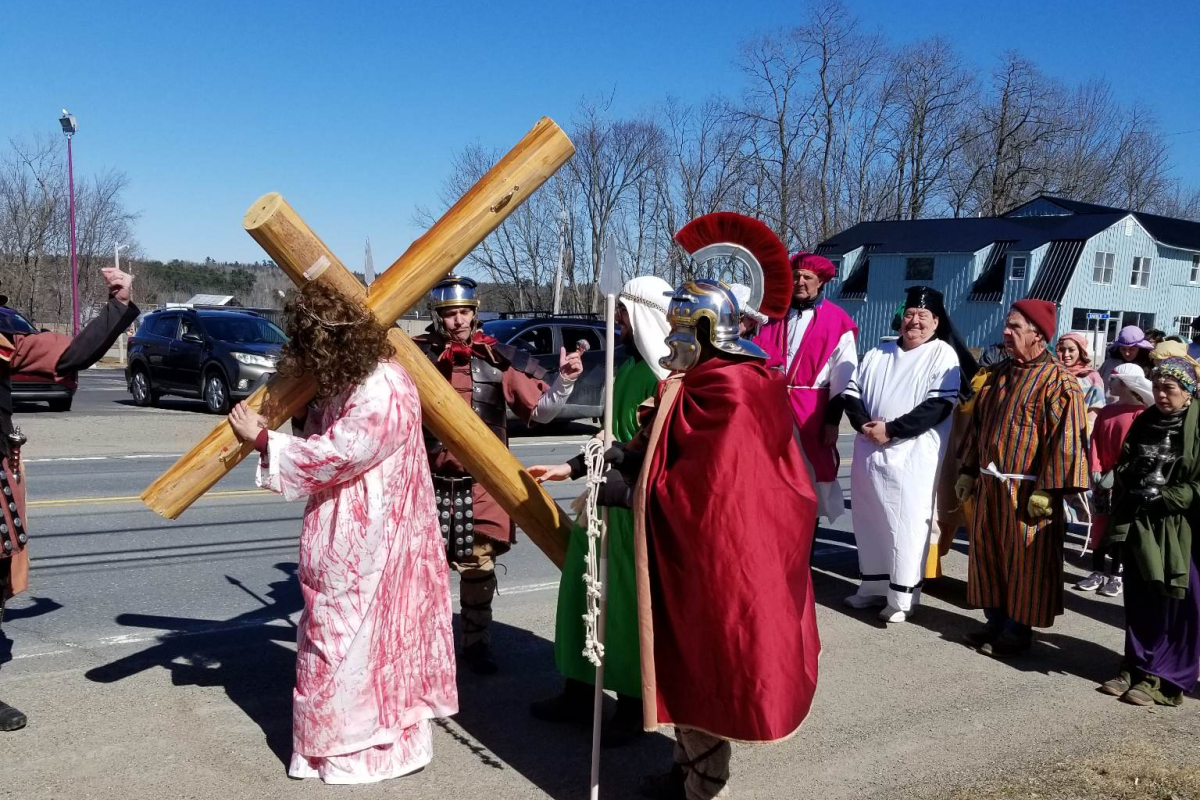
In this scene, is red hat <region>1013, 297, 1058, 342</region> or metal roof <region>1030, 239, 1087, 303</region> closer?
red hat <region>1013, 297, 1058, 342</region>

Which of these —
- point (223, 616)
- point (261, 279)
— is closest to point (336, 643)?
point (223, 616)

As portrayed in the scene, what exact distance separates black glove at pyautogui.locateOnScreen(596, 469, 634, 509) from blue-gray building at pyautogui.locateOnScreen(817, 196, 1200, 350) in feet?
127

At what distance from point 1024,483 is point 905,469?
2.60 feet

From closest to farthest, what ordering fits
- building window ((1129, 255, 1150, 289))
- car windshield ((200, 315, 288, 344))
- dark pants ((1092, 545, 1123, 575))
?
dark pants ((1092, 545, 1123, 575)) → car windshield ((200, 315, 288, 344)) → building window ((1129, 255, 1150, 289))

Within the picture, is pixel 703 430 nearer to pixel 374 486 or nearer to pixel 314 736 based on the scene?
pixel 374 486

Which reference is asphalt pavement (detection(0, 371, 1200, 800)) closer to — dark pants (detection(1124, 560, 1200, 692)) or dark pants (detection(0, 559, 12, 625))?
dark pants (detection(1124, 560, 1200, 692))

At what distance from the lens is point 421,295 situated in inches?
155

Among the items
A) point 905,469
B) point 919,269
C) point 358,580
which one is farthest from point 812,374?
point 919,269

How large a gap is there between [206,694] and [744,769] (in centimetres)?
247

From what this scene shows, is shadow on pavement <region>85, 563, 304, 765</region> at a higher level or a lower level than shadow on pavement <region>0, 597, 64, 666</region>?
higher

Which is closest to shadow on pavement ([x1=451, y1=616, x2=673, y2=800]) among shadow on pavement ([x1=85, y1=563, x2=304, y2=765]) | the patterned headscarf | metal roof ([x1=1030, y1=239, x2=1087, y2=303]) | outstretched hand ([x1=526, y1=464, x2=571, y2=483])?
shadow on pavement ([x1=85, y1=563, x2=304, y2=765])

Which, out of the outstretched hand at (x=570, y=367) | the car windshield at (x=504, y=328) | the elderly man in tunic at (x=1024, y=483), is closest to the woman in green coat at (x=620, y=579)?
the outstretched hand at (x=570, y=367)

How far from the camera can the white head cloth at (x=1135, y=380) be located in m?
6.62

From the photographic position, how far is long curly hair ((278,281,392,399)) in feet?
11.6
